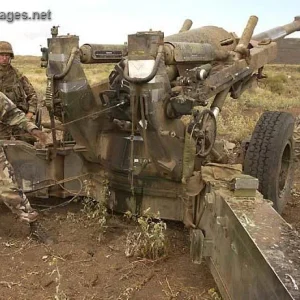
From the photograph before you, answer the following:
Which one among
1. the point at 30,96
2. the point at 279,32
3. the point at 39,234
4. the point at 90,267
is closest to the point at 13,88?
the point at 30,96

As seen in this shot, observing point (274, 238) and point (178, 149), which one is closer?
point (274, 238)

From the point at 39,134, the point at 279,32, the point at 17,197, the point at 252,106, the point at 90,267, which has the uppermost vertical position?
the point at 279,32

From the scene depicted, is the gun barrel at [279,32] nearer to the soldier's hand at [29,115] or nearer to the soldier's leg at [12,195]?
the soldier's hand at [29,115]

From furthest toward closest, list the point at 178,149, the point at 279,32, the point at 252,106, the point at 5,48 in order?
the point at 252,106 < the point at 279,32 < the point at 5,48 < the point at 178,149

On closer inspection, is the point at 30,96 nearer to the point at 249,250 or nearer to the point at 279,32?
the point at 279,32

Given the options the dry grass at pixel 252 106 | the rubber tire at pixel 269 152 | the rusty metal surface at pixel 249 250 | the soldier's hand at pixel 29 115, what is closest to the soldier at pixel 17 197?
the soldier's hand at pixel 29 115

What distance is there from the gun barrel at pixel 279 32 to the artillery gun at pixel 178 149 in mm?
580

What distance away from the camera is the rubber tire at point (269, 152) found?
5.26 metres

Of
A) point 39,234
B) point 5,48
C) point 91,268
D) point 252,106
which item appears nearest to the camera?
point 91,268

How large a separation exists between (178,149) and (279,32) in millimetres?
3337

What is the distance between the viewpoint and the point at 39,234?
5.03m

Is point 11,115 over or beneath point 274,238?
over

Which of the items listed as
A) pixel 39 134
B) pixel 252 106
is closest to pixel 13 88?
pixel 39 134

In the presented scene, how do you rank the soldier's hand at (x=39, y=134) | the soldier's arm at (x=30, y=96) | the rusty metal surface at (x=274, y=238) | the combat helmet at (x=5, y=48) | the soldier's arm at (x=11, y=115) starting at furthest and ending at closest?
the soldier's arm at (x=30, y=96) → the combat helmet at (x=5, y=48) → the soldier's arm at (x=11, y=115) → the soldier's hand at (x=39, y=134) → the rusty metal surface at (x=274, y=238)
